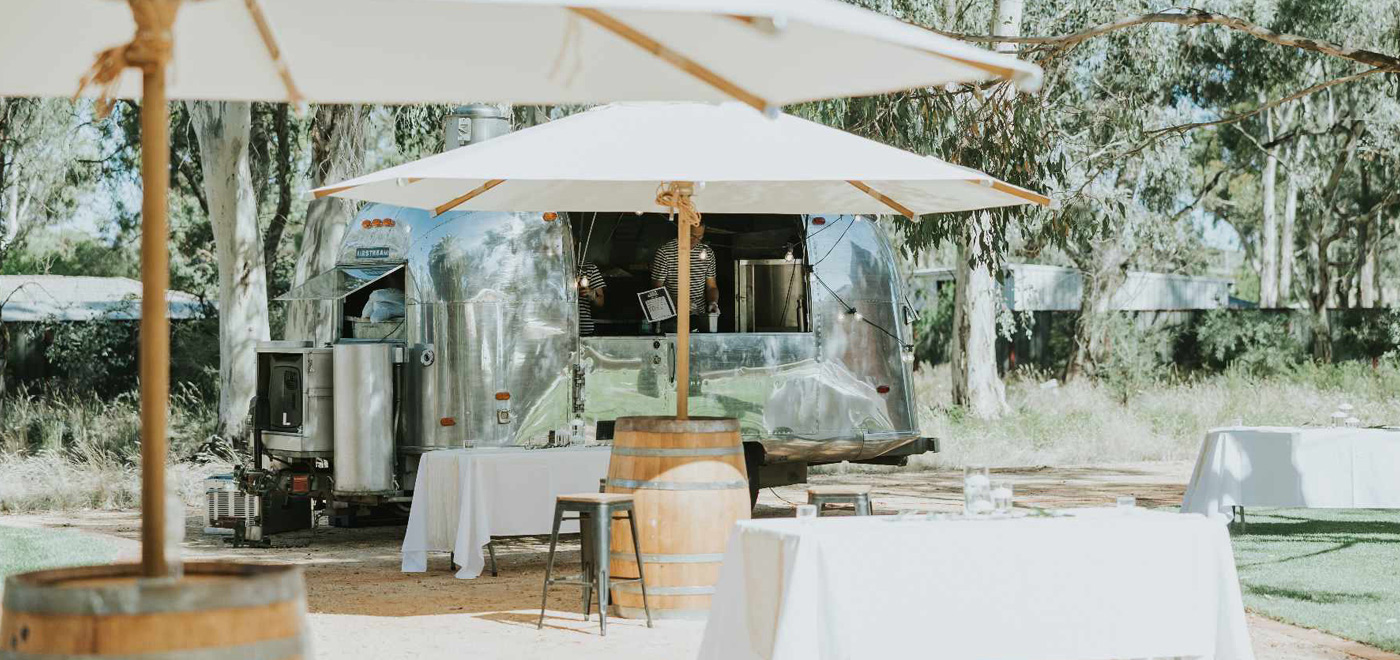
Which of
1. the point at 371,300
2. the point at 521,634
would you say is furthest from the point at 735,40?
the point at 371,300

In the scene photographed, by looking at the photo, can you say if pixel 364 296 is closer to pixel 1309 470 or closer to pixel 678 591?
pixel 678 591

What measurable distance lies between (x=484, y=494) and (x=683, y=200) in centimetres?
249

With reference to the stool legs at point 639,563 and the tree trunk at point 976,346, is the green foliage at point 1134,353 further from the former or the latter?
the stool legs at point 639,563

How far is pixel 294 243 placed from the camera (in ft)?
102

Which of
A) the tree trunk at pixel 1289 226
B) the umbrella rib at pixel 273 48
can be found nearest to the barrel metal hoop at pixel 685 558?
the umbrella rib at pixel 273 48

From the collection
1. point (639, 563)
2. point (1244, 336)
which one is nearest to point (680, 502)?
point (639, 563)

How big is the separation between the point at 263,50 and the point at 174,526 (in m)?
1.62

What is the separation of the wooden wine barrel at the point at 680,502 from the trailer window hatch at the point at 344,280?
4.00m

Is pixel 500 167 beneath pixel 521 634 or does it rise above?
above

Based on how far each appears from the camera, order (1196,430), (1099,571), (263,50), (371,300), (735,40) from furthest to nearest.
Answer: (1196,430) → (371,300) → (1099,571) → (263,50) → (735,40)

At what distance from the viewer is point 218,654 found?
3176mm

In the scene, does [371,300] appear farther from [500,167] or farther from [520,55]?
[520,55]

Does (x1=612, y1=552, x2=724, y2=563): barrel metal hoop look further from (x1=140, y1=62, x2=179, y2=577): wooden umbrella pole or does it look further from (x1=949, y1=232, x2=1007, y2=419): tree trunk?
(x1=949, y1=232, x2=1007, y2=419): tree trunk

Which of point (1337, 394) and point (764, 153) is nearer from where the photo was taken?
point (764, 153)
